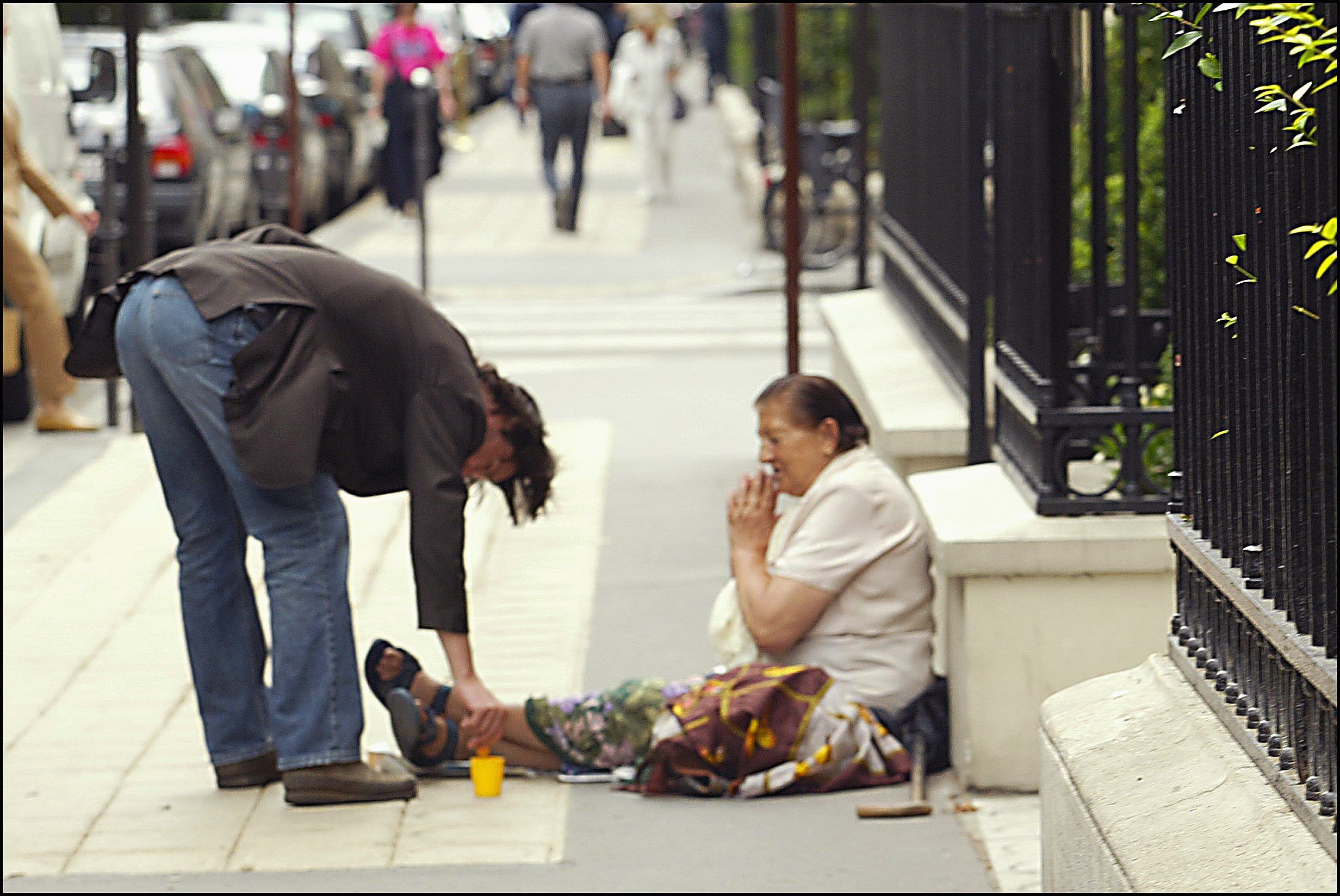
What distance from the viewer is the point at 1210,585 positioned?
130 inches

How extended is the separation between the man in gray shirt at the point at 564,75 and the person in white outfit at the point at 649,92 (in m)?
1.03

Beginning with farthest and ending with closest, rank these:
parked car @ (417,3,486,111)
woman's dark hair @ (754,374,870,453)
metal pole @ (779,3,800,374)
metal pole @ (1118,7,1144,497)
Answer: parked car @ (417,3,486,111) → metal pole @ (779,3,800,374) → woman's dark hair @ (754,374,870,453) → metal pole @ (1118,7,1144,497)

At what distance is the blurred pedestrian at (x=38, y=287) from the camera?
918 centimetres

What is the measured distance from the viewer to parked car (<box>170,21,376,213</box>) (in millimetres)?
19047

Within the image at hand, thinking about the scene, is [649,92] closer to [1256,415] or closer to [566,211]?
[566,211]

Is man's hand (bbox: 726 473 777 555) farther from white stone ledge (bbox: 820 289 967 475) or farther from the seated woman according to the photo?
white stone ledge (bbox: 820 289 967 475)

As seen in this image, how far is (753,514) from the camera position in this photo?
5344mm

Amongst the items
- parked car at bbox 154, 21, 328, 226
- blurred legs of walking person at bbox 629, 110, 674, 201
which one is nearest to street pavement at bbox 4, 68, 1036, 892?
parked car at bbox 154, 21, 328, 226

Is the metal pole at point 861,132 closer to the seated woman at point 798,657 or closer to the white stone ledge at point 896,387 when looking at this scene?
the white stone ledge at point 896,387

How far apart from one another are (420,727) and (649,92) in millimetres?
15270

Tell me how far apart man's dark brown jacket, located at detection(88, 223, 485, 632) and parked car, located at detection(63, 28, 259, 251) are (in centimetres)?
928

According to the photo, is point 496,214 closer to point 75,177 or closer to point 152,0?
point 152,0

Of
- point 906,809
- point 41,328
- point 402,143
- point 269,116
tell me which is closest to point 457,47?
point 402,143

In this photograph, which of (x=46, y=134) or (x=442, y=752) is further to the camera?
(x=46, y=134)
